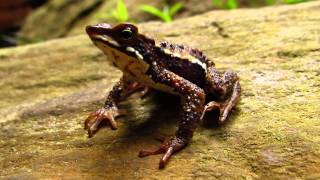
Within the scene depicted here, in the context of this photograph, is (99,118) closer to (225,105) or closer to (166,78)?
(166,78)

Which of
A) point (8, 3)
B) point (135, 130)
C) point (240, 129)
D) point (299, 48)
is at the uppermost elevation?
point (299, 48)

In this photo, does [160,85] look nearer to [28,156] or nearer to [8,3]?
[28,156]

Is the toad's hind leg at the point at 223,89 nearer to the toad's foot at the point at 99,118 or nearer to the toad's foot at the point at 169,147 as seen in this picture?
the toad's foot at the point at 169,147

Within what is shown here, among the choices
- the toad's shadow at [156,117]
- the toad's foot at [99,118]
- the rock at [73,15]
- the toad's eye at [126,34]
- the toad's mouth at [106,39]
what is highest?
the toad's eye at [126,34]

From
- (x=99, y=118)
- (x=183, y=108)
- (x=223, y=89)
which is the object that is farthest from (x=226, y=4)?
(x=183, y=108)

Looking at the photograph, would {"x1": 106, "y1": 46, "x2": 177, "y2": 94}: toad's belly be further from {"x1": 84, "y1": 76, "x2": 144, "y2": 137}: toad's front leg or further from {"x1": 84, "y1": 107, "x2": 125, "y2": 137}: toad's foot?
{"x1": 84, "y1": 107, "x2": 125, "y2": 137}: toad's foot

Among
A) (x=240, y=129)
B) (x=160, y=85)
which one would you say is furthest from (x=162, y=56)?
(x=240, y=129)

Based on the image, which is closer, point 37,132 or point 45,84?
point 37,132

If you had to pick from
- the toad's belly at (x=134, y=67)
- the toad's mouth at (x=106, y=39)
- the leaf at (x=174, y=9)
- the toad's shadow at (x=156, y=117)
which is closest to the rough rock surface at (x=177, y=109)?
the toad's shadow at (x=156, y=117)

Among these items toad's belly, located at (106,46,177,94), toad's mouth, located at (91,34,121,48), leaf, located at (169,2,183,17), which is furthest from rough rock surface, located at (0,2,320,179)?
leaf, located at (169,2,183,17)
